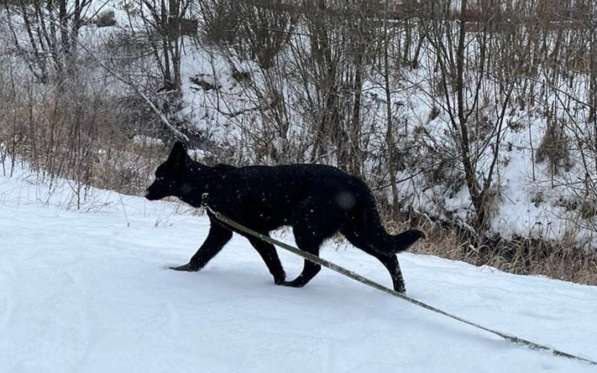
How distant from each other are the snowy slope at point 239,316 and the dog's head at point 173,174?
489mm

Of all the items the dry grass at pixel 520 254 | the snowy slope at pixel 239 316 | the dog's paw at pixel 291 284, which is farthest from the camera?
the dry grass at pixel 520 254

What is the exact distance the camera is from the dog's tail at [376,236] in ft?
13.6

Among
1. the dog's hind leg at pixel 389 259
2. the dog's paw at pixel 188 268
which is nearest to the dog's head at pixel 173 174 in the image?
the dog's paw at pixel 188 268

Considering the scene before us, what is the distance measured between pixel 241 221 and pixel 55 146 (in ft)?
19.4

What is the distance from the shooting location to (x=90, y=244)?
15.0 feet

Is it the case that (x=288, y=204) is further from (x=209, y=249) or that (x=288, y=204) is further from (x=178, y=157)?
(x=178, y=157)

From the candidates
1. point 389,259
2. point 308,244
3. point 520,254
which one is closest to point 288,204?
point 308,244

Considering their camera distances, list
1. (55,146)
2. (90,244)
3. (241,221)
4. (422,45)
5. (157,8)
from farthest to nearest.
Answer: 1. (157,8)
2. (422,45)
3. (55,146)
4. (90,244)
5. (241,221)

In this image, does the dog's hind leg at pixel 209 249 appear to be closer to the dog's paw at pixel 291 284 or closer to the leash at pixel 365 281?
the leash at pixel 365 281

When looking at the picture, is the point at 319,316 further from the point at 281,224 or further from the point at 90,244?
the point at 90,244

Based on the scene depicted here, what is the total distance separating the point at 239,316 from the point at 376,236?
116 centimetres

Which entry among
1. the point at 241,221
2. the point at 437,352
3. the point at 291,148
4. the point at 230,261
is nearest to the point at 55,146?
the point at 291,148

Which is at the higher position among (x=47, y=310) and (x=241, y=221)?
(x=241, y=221)

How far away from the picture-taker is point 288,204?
13.5ft
